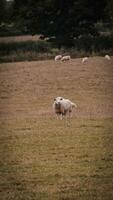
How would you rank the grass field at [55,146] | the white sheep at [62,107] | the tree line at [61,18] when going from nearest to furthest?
the grass field at [55,146]
the white sheep at [62,107]
the tree line at [61,18]

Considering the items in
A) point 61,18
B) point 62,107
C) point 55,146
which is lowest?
point 61,18

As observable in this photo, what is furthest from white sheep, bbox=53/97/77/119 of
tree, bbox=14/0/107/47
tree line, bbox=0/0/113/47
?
tree, bbox=14/0/107/47

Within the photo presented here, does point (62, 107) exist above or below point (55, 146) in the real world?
below

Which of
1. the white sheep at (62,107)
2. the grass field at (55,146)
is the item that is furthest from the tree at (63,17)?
the white sheep at (62,107)

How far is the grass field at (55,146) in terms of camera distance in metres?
8.93

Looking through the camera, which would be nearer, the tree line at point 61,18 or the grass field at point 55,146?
the grass field at point 55,146

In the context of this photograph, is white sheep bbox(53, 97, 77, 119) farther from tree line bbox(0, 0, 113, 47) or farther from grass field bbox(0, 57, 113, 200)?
tree line bbox(0, 0, 113, 47)

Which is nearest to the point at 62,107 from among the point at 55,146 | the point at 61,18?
the point at 55,146

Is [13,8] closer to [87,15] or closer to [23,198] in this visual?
[87,15]

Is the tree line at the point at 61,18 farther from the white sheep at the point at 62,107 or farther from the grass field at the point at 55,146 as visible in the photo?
the white sheep at the point at 62,107

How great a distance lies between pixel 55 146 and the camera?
11.9 metres

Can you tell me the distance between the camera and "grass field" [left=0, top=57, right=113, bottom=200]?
29.3 feet

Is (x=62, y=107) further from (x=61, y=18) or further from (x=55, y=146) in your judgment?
(x=61, y=18)

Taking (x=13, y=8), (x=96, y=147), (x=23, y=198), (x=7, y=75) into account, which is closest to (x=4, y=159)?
(x=96, y=147)
